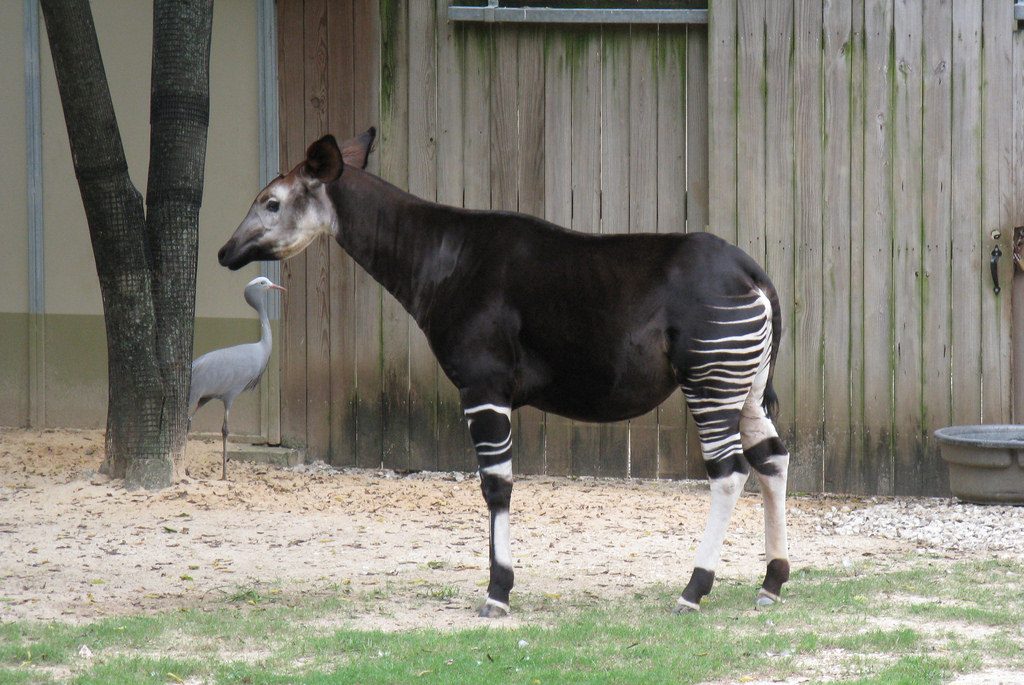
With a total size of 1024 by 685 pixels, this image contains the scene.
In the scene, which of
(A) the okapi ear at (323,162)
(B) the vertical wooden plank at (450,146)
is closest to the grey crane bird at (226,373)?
(B) the vertical wooden plank at (450,146)

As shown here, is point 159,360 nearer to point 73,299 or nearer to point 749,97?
point 73,299

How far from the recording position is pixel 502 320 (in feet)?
16.6

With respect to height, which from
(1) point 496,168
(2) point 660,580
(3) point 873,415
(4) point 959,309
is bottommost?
(2) point 660,580

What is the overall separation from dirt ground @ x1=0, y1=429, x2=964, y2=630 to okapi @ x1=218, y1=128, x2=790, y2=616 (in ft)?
1.63

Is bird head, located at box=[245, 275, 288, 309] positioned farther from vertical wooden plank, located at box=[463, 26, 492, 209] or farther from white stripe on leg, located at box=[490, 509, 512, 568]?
white stripe on leg, located at box=[490, 509, 512, 568]

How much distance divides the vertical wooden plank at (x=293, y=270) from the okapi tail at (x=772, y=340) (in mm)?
3727

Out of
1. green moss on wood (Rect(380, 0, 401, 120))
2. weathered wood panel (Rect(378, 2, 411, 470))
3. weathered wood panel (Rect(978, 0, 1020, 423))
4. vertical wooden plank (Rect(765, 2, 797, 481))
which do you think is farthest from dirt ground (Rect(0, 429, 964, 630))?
green moss on wood (Rect(380, 0, 401, 120))

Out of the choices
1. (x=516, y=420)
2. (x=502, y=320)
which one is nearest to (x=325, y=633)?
(x=502, y=320)

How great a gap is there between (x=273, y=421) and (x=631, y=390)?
12.5 ft

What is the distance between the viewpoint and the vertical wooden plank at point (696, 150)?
7715mm

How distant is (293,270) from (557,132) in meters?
1.80

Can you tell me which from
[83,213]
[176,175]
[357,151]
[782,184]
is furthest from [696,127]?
[83,213]

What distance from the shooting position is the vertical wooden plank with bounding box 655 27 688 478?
25.4 feet

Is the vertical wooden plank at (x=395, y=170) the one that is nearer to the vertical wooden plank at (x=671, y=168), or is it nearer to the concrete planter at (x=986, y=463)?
the vertical wooden plank at (x=671, y=168)
